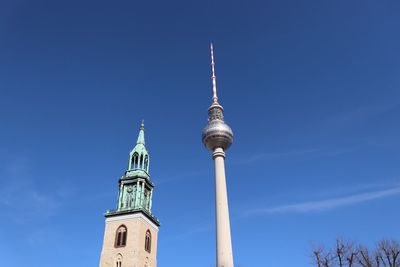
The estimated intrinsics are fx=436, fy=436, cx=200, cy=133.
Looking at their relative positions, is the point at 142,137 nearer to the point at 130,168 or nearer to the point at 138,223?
the point at 130,168

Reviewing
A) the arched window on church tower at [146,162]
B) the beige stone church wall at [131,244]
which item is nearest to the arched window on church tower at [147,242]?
the beige stone church wall at [131,244]

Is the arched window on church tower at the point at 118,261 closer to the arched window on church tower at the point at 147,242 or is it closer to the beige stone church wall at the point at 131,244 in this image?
the beige stone church wall at the point at 131,244

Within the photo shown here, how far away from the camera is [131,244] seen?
71.3 metres

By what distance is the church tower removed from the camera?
71062 millimetres

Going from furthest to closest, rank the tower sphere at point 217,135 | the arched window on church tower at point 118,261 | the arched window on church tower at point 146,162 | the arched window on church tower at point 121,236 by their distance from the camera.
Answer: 1. the arched window on church tower at point 146,162
2. the arched window on church tower at point 121,236
3. the arched window on church tower at point 118,261
4. the tower sphere at point 217,135

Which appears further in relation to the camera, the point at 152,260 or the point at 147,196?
the point at 147,196

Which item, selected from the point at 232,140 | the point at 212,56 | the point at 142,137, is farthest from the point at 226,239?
the point at 142,137

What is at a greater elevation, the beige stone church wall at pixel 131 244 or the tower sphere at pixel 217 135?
the tower sphere at pixel 217 135

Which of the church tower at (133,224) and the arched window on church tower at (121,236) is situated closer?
the church tower at (133,224)

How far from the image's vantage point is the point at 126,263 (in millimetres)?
69812

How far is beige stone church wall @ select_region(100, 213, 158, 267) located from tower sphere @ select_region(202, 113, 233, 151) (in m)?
24.0

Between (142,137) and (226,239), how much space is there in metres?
47.6

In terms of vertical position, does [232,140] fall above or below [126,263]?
above

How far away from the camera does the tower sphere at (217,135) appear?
5638cm
